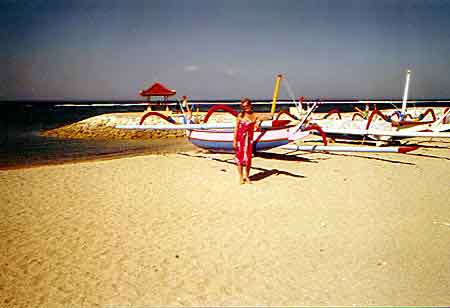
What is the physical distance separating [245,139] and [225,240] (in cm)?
291

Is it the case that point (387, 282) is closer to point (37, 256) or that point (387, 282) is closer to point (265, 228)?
point (265, 228)

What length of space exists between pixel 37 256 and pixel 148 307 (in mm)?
1877

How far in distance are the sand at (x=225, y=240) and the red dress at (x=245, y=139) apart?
0.68m

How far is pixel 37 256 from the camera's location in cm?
392

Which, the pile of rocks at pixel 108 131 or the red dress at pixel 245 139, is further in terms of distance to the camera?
the pile of rocks at pixel 108 131

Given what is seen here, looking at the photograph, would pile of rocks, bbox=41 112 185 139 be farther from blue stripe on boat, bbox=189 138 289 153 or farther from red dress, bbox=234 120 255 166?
red dress, bbox=234 120 255 166

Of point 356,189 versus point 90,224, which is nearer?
point 90,224

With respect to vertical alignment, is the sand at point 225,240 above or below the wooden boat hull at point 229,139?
below

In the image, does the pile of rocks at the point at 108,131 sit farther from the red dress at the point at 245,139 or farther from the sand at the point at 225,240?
the red dress at the point at 245,139

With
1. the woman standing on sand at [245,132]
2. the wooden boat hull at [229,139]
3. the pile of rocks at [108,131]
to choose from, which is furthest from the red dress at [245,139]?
the pile of rocks at [108,131]

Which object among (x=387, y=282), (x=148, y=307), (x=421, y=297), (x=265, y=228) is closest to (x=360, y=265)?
(x=387, y=282)

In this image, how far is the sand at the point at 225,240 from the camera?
315cm

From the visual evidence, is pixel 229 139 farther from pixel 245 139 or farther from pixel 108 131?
pixel 108 131

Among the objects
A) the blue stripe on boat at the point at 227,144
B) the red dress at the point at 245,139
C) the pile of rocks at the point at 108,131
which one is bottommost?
the pile of rocks at the point at 108,131
